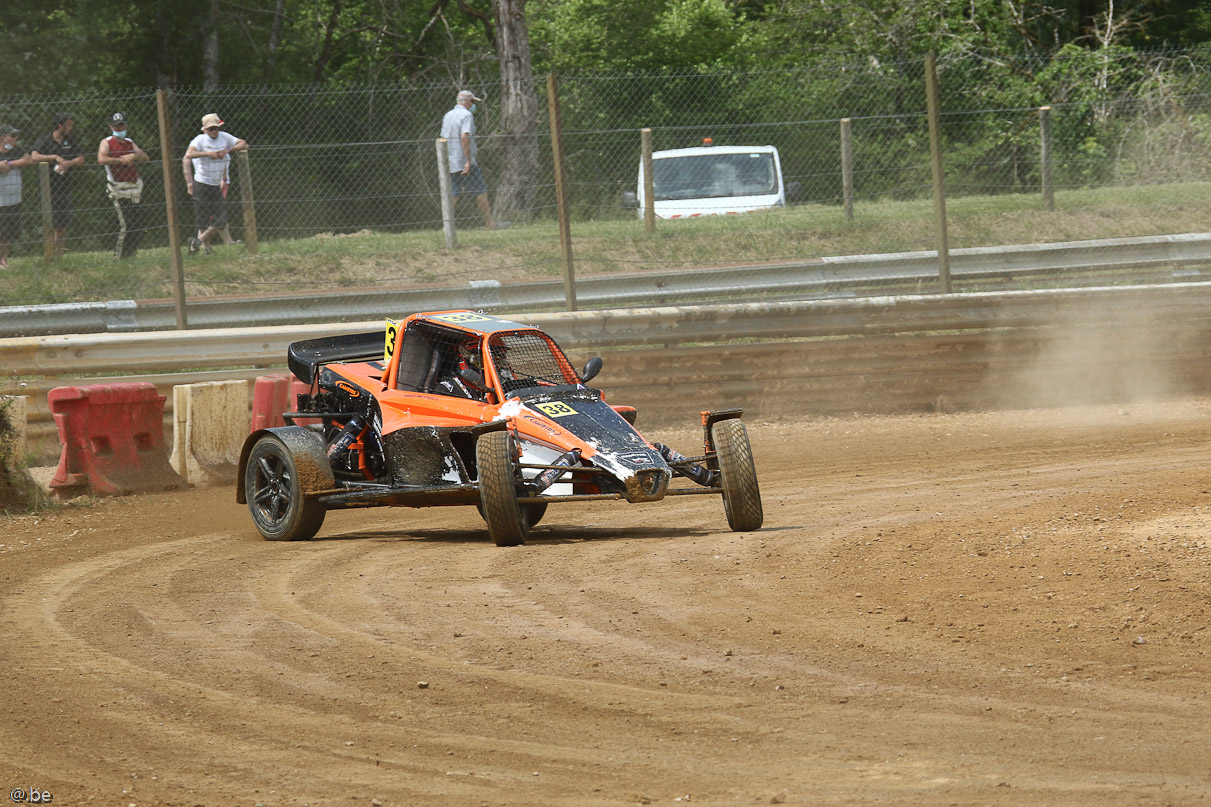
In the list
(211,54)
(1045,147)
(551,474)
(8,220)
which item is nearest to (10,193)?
(8,220)

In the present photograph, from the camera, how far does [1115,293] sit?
45.1 ft

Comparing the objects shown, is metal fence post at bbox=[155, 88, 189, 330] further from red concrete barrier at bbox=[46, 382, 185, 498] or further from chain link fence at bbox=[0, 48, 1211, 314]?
red concrete barrier at bbox=[46, 382, 185, 498]

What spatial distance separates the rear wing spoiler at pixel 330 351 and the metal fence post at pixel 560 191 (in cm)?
349

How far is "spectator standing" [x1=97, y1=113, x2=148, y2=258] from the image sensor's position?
14.3 meters

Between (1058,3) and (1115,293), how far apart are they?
16.2m

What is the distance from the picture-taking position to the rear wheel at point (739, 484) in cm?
820

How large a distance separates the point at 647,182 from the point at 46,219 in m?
5.96

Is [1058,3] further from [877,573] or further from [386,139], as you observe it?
[877,573]

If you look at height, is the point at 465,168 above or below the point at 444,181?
above

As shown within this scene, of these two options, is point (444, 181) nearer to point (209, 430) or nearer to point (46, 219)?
point (46, 219)

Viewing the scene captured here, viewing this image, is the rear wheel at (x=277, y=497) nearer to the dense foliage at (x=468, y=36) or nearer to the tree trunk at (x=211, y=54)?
the dense foliage at (x=468, y=36)

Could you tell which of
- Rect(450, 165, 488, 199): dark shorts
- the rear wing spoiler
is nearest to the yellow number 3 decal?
the rear wing spoiler

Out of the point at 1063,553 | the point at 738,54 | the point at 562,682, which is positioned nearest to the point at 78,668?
the point at 562,682

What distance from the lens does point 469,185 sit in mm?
14500
